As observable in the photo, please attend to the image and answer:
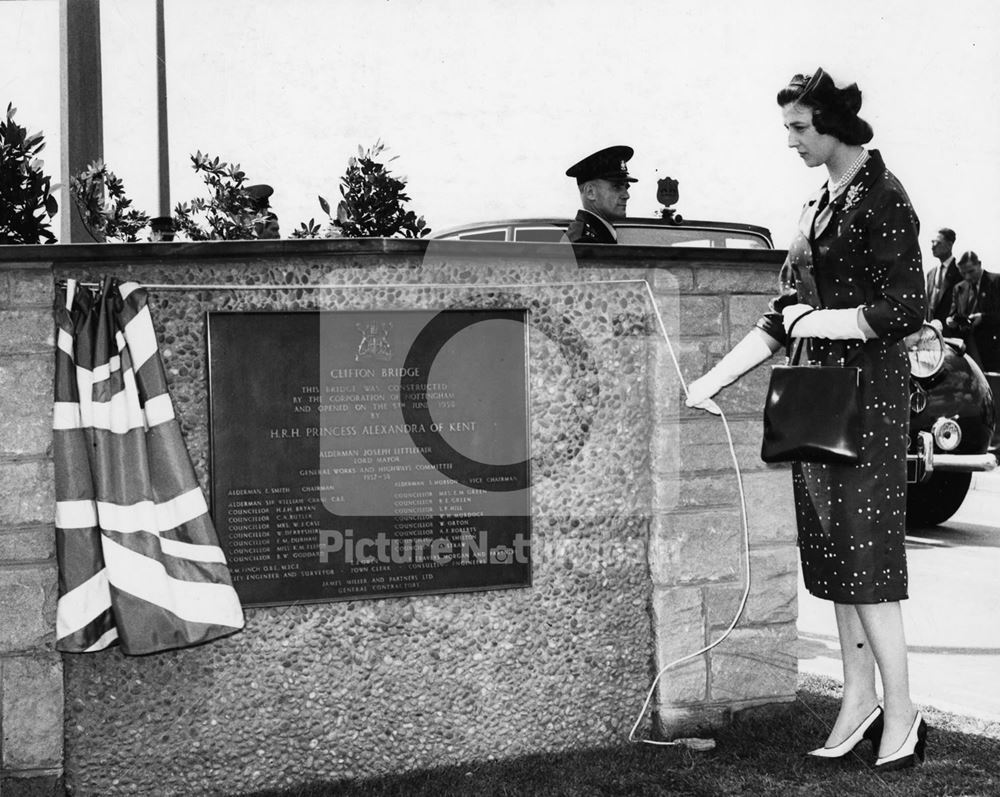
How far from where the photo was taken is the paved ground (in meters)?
4.89

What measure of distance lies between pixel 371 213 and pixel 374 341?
573 mm

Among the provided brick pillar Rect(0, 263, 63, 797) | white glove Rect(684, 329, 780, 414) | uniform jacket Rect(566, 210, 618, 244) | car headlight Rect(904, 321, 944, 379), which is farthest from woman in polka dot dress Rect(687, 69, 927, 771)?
car headlight Rect(904, 321, 944, 379)

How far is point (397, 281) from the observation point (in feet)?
12.7

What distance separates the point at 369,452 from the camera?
3.84 meters

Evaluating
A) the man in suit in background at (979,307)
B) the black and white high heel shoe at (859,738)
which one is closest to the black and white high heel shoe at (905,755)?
the black and white high heel shoe at (859,738)

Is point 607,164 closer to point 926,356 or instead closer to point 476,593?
point 926,356

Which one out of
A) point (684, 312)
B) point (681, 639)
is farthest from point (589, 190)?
point (681, 639)

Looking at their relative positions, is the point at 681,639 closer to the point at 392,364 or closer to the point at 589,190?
the point at 392,364

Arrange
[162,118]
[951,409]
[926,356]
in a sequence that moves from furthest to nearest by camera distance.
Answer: [162,118] → [951,409] → [926,356]

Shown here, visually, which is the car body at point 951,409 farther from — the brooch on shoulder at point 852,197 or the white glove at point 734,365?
the brooch on shoulder at point 852,197

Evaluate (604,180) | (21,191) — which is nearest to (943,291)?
(604,180)

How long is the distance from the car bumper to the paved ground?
1.92 ft

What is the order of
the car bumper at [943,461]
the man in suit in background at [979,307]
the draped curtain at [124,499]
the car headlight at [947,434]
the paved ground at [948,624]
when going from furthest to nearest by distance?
1. the man in suit in background at [979,307]
2. the car headlight at [947,434]
3. the car bumper at [943,461]
4. the paved ground at [948,624]
5. the draped curtain at [124,499]

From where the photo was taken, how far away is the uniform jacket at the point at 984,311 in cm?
1257
